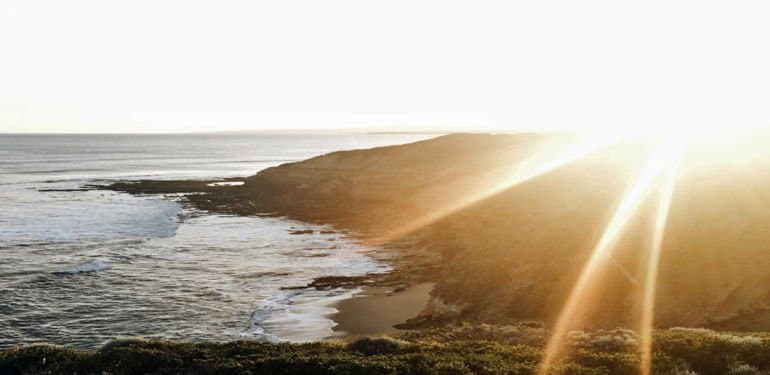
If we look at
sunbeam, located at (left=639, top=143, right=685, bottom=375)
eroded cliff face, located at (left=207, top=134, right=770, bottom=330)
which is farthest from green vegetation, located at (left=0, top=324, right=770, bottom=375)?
eroded cliff face, located at (left=207, top=134, right=770, bottom=330)

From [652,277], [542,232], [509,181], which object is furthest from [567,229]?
[509,181]

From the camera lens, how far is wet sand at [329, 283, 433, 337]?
25.1 metres

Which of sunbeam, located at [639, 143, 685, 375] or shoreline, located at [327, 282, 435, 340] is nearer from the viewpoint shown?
sunbeam, located at [639, 143, 685, 375]

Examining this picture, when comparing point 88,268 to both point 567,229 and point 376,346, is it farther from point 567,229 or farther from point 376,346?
point 567,229

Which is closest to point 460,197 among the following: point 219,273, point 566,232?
point 566,232

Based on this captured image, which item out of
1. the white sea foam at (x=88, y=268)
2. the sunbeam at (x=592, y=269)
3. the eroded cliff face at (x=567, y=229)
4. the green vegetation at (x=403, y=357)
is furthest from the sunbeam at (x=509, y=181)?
the green vegetation at (x=403, y=357)

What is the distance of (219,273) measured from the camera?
35.2 metres

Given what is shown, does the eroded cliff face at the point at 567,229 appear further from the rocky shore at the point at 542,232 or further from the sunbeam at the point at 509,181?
the sunbeam at the point at 509,181

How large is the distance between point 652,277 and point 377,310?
1173 cm

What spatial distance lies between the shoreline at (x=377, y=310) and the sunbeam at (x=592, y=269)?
21.0 feet

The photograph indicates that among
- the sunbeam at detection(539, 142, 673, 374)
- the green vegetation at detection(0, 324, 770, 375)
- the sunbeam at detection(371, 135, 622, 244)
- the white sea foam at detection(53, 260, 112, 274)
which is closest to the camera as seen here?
the green vegetation at detection(0, 324, 770, 375)

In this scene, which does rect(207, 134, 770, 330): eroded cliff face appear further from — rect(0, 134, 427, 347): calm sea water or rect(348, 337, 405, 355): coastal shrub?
rect(348, 337, 405, 355): coastal shrub

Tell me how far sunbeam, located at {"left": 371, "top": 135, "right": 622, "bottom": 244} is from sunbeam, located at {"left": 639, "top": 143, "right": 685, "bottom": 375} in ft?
55.0

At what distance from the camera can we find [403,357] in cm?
1545
